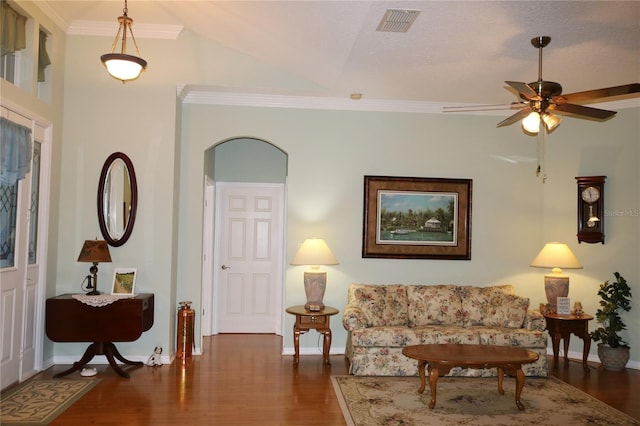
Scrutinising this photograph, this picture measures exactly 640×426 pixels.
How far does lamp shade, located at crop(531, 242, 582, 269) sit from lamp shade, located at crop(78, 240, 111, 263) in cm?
424

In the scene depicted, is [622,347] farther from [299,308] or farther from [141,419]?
[141,419]

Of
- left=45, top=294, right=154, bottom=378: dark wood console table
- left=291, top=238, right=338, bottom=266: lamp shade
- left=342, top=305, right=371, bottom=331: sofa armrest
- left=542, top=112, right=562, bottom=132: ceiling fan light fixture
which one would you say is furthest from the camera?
left=291, top=238, right=338, bottom=266: lamp shade

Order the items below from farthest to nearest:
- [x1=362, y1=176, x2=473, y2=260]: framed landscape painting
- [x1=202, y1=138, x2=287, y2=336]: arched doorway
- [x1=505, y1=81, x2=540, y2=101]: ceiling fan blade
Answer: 1. [x1=202, y1=138, x2=287, y2=336]: arched doorway
2. [x1=362, y1=176, x2=473, y2=260]: framed landscape painting
3. [x1=505, y1=81, x2=540, y2=101]: ceiling fan blade

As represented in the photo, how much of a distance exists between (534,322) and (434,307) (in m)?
0.95

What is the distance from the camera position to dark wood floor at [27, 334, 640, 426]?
3947 millimetres

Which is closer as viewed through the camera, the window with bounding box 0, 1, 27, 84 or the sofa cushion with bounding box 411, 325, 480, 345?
the window with bounding box 0, 1, 27, 84

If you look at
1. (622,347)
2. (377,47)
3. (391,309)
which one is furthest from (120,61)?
(622,347)

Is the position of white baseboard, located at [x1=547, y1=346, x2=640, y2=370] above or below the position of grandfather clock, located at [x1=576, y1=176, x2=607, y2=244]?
below

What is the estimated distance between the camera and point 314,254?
5.64m

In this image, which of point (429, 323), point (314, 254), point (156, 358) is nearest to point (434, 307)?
point (429, 323)

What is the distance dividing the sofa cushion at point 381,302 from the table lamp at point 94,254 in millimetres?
2403

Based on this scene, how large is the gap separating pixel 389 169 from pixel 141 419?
3.61 metres

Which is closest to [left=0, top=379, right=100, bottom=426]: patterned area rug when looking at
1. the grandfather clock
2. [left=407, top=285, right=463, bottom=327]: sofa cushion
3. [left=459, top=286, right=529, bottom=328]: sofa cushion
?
[left=407, top=285, right=463, bottom=327]: sofa cushion

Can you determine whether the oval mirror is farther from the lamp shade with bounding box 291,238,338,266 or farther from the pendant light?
the lamp shade with bounding box 291,238,338,266
